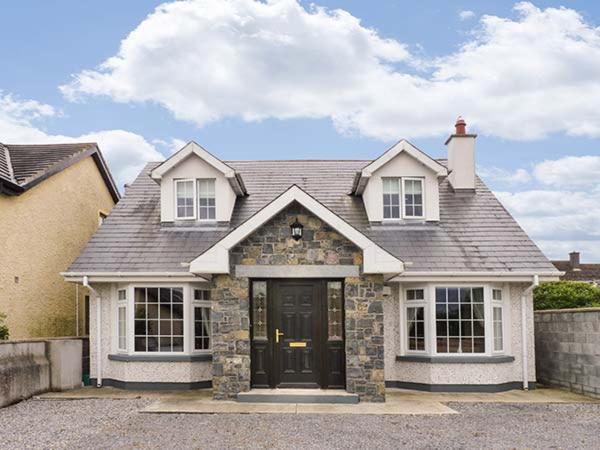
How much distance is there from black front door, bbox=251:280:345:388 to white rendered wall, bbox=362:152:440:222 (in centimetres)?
342

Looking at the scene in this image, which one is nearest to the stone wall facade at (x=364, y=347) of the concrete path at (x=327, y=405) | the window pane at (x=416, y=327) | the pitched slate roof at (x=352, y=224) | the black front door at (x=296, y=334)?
the concrete path at (x=327, y=405)

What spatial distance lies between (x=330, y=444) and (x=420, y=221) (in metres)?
7.77

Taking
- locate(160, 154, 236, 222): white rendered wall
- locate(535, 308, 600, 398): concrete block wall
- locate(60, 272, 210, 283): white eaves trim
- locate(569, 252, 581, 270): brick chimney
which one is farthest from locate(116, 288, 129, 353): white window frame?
locate(569, 252, 581, 270): brick chimney

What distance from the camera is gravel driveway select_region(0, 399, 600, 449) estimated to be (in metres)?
9.41

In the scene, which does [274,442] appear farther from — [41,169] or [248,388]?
[41,169]

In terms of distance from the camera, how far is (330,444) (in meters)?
9.35

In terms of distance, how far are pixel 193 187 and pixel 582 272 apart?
3319cm

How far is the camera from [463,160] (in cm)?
1736

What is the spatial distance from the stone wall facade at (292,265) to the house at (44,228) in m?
5.71

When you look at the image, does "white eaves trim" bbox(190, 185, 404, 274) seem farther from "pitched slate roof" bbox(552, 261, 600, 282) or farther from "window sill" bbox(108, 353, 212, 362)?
"pitched slate roof" bbox(552, 261, 600, 282)

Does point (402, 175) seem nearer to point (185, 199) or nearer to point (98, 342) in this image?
point (185, 199)

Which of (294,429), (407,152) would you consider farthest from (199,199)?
(294,429)

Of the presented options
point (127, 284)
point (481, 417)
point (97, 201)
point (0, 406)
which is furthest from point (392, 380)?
point (97, 201)

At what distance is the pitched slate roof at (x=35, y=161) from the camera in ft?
50.4
